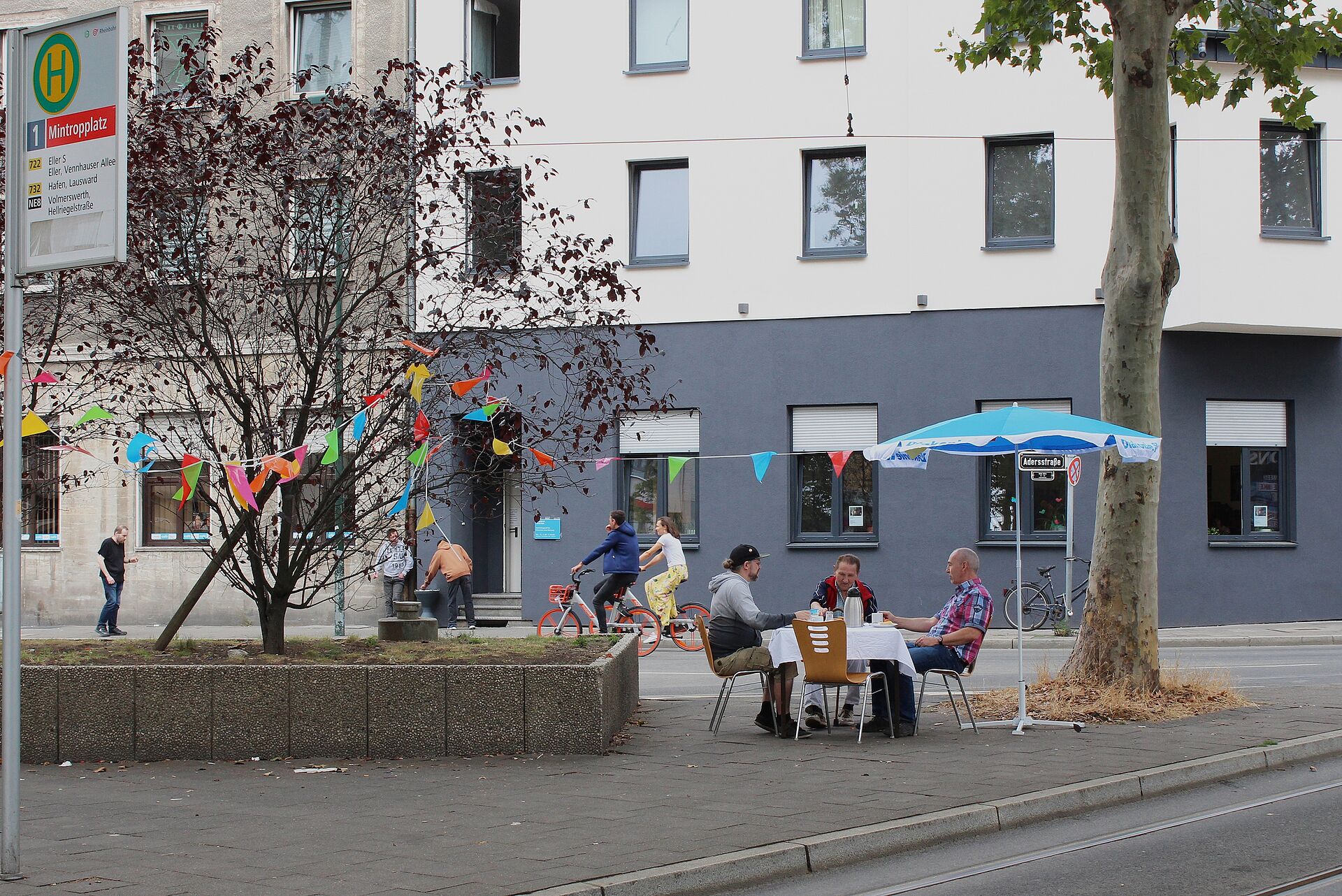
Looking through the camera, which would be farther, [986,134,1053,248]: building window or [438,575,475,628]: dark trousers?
[986,134,1053,248]: building window

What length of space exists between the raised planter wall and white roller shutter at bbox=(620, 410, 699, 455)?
45.2 ft

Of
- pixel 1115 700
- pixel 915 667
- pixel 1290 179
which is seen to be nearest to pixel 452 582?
pixel 915 667

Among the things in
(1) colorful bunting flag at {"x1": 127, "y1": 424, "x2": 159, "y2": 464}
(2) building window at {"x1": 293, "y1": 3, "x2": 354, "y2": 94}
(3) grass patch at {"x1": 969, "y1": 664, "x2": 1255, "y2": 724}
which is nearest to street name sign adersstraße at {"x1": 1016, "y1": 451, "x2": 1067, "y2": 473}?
(3) grass patch at {"x1": 969, "y1": 664, "x2": 1255, "y2": 724}

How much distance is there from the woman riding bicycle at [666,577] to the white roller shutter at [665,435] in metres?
3.43

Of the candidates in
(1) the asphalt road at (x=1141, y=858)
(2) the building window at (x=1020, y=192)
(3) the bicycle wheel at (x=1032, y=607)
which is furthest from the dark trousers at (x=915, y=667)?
(2) the building window at (x=1020, y=192)

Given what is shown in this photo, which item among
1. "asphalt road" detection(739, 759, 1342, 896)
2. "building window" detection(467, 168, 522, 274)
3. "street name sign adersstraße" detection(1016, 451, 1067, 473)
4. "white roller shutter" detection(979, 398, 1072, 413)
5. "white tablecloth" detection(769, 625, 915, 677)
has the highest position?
"building window" detection(467, 168, 522, 274)

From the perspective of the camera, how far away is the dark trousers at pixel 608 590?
19594 millimetres

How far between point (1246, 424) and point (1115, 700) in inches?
495

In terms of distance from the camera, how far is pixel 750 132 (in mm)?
23703

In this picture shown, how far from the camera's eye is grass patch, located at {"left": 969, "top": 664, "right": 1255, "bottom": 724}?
11.6 meters

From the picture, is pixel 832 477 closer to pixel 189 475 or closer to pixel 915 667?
pixel 915 667

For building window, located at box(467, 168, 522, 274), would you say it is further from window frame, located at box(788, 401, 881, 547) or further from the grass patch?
window frame, located at box(788, 401, 881, 547)

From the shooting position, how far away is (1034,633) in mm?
21703

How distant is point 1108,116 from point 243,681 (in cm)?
1703
